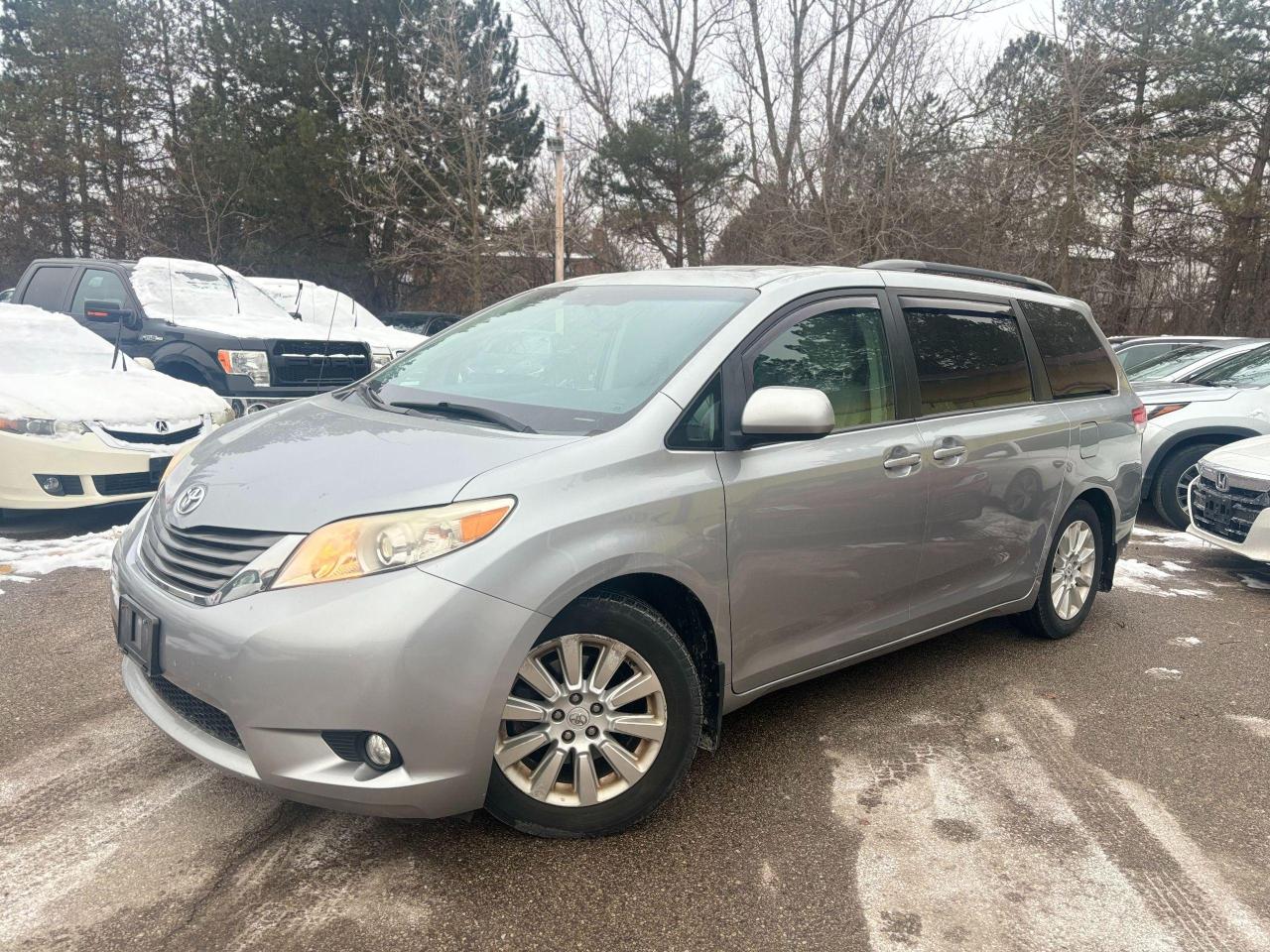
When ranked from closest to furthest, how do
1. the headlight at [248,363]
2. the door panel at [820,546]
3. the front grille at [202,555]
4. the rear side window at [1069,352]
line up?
the front grille at [202,555] → the door panel at [820,546] → the rear side window at [1069,352] → the headlight at [248,363]

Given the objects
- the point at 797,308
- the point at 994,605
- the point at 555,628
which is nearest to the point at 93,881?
the point at 555,628

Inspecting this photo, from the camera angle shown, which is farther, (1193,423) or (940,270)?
(1193,423)

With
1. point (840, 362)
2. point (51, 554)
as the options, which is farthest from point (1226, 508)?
point (51, 554)

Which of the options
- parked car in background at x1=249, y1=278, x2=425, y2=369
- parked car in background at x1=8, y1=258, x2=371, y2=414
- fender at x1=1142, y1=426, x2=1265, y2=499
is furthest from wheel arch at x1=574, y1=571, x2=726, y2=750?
parked car in background at x1=249, y1=278, x2=425, y2=369

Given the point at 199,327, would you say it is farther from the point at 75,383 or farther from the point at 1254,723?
the point at 1254,723

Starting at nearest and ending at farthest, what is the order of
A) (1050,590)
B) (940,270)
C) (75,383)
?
(940,270) < (1050,590) < (75,383)

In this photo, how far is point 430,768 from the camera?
2.34 metres

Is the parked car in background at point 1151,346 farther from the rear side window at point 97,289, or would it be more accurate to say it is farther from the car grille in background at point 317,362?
A: the rear side window at point 97,289

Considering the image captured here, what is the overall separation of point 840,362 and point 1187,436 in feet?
17.7

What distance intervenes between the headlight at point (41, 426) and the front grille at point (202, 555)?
3920 millimetres

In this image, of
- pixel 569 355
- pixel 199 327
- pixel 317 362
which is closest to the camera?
pixel 569 355

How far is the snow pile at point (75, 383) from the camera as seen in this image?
6.11 metres

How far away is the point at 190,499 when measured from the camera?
8.88ft

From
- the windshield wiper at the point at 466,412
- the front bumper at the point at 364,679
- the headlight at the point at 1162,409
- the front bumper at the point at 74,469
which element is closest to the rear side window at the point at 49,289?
the front bumper at the point at 74,469
